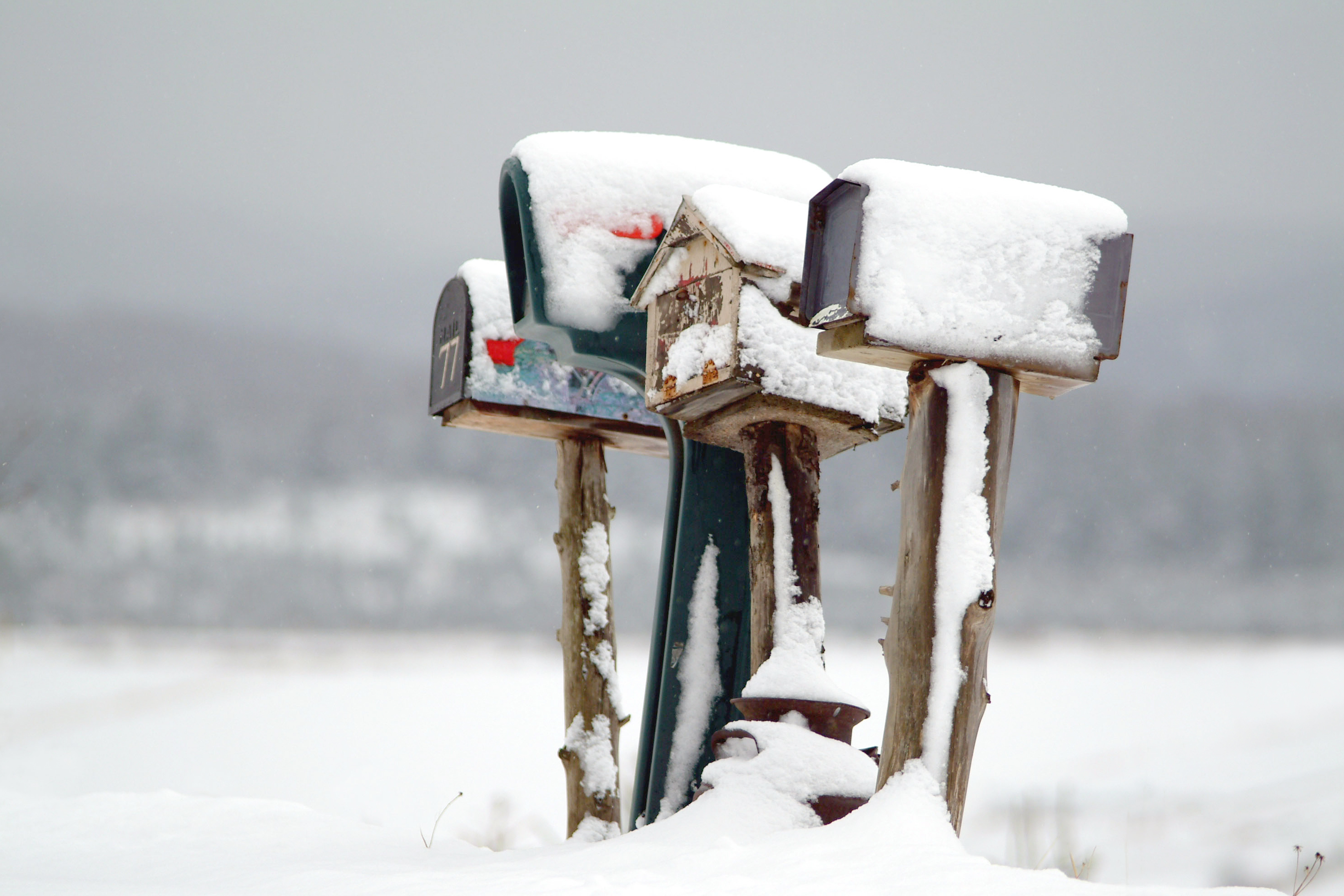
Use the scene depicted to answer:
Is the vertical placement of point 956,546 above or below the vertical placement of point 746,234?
below

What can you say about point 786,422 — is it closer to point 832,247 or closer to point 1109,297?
point 832,247

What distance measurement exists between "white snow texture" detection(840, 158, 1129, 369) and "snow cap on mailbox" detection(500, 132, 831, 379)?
1.28 meters

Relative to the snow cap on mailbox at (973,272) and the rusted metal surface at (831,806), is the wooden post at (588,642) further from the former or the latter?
the snow cap on mailbox at (973,272)

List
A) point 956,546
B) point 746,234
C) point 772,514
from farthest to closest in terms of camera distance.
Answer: point 772,514 → point 746,234 → point 956,546

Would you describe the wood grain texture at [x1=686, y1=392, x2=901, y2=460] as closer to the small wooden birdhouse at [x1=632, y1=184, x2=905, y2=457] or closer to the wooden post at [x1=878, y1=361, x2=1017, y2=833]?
the small wooden birdhouse at [x1=632, y1=184, x2=905, y2=457]

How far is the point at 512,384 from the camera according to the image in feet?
17.4

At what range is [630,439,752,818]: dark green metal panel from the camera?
418cm

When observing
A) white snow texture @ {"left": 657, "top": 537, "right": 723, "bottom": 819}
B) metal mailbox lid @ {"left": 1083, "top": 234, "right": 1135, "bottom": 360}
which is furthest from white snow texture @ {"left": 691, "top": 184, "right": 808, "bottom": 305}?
white snow texture @ {"left": 657, "top": 537, "right": 723, "bottom": 819}

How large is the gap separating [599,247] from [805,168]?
0.91m

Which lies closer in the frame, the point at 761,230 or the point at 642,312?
the point at 761,230

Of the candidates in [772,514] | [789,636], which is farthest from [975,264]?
[789,636]

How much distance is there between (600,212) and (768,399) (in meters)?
1.24

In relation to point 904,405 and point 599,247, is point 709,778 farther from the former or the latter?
point 599,247

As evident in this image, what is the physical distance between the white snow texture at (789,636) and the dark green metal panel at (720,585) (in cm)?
24
